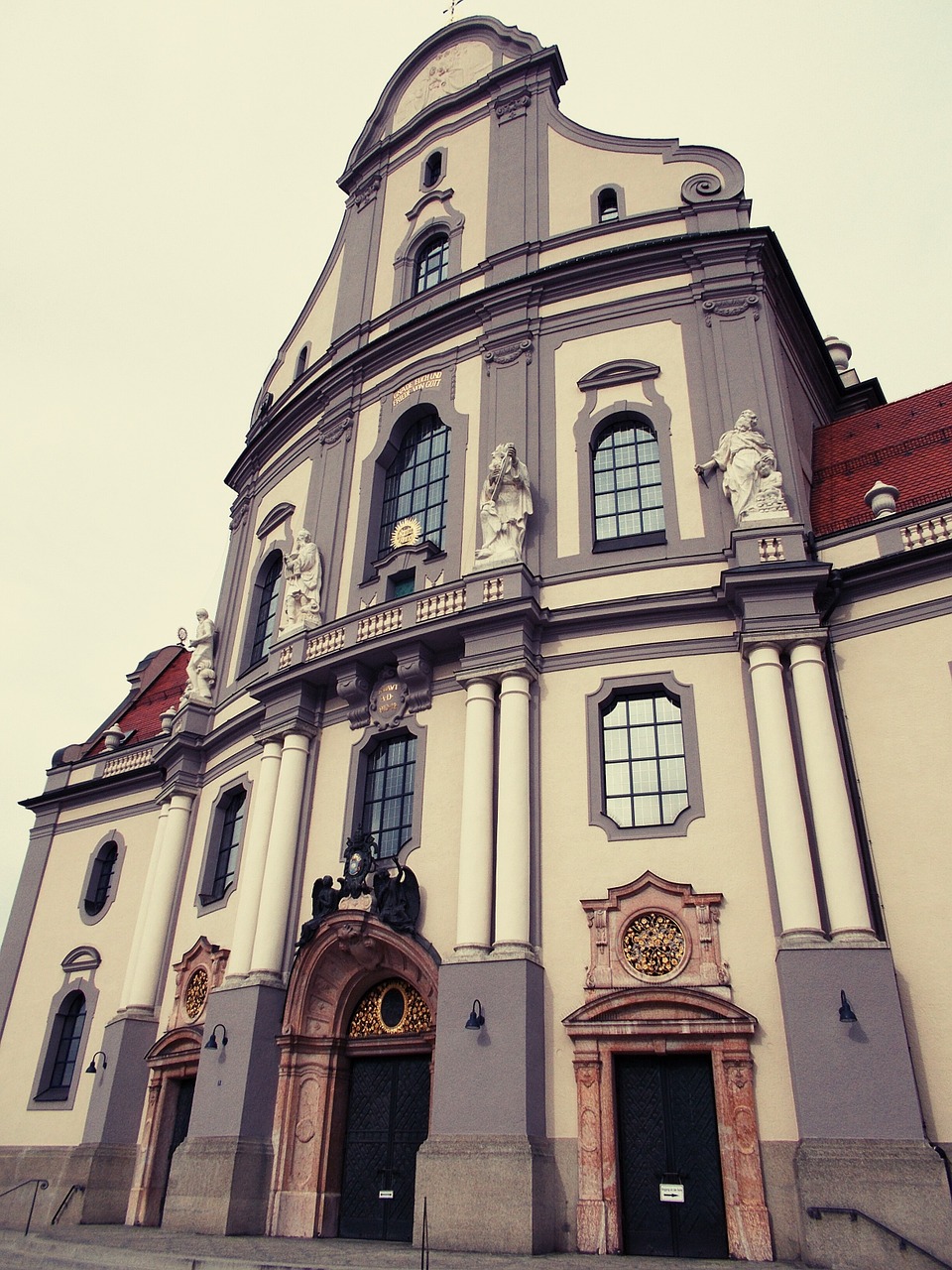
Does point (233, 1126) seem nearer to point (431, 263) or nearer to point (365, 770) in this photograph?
point (365, 770)

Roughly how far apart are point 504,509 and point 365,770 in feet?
16.3

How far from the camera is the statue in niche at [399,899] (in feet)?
48.8

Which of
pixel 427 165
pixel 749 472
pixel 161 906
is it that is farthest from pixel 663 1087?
pixel 427 165

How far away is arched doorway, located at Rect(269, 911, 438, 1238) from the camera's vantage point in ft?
47.1

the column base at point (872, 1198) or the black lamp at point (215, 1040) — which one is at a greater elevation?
the black lamp at point (215, 1040)

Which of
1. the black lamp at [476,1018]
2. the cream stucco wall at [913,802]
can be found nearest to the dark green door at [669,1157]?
the black lamp at [476,1018]

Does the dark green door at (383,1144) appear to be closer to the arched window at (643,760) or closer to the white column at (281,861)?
the white column at (281,861)

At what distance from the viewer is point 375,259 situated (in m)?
24.1

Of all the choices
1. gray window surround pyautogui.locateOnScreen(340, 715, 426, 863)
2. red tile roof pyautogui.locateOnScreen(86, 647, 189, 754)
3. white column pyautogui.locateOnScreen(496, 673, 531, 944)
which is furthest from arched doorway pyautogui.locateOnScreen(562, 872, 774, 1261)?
red tile roof pyautogui.locateOnScreen(86, 647, 189, 754)

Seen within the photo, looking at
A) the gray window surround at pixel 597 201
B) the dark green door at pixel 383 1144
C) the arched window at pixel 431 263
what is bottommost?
the dark green door at pixel 383 1144

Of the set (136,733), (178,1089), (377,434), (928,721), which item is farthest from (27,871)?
(928,721)

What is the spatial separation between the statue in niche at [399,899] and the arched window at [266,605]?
7.65 metres

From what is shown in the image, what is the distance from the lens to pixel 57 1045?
21.6 meters

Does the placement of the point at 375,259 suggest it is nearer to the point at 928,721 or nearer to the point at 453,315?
the point at 453,315
